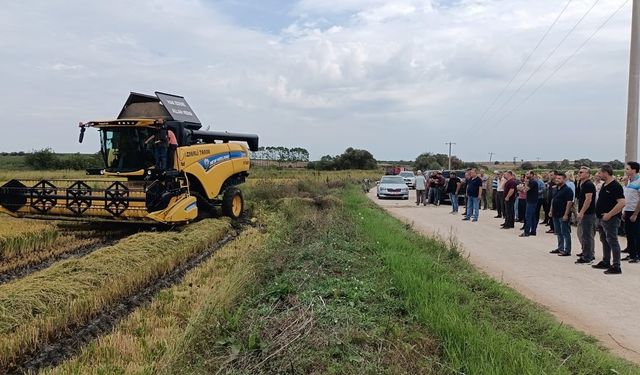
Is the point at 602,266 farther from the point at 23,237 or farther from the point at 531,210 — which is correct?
the point at 23,237

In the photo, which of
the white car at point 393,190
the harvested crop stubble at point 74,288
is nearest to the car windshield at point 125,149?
the harvested crop stubble at point 74,288

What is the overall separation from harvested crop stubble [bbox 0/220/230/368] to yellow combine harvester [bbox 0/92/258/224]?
6.05ft

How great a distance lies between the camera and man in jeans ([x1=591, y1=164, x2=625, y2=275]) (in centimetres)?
844

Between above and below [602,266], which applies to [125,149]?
above

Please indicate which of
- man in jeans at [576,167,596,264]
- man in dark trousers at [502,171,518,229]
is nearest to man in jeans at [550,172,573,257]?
man in jeans at [576,167,596,264]

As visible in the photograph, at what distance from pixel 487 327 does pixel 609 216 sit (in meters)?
5.15

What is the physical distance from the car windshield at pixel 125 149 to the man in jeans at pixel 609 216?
10356mm

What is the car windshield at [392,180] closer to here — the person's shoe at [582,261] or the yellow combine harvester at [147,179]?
the yellow combine harvester at [147,179]

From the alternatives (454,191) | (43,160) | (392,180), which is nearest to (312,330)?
(454,191)

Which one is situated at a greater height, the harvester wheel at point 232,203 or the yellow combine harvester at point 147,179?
the yellow combine harvester at point 147,179

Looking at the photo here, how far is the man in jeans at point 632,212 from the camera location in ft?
31.3

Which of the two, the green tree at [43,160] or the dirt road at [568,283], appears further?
the green tree at [43,160]

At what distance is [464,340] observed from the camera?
4266 millimetres

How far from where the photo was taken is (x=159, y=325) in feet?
18.8
